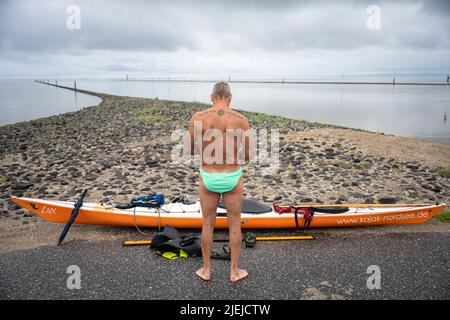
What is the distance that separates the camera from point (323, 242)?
6.06 meters

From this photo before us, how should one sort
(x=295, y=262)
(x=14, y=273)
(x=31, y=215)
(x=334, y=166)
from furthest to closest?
(x=334, y=166) < (x=31, y=215) < (x=295, y=262) < (x=14, y=273)

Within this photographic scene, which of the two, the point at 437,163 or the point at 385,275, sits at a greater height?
the point at 437,163

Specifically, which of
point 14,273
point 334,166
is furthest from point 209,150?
point 334,166

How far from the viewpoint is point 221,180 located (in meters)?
4.25

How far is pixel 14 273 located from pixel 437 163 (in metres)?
13.3

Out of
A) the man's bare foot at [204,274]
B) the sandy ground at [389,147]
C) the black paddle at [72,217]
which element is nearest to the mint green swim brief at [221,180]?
the man's bare foot at [204,274]

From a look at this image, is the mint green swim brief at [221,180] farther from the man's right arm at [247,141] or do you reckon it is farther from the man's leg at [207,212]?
the man's right arm at [247,141]

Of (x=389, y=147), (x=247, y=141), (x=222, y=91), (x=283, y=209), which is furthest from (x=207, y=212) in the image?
(x=389, y=147)

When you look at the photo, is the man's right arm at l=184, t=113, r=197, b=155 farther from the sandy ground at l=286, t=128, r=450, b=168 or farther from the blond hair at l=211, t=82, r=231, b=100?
the sandy ground at l=286, t=128, r=450, b=168

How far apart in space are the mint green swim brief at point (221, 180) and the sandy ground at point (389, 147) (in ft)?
33.2

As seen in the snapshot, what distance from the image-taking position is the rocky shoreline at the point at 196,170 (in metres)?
8.73

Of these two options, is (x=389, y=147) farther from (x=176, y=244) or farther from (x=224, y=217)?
(x=176, y=244)

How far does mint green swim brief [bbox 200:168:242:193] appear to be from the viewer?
4254mm
